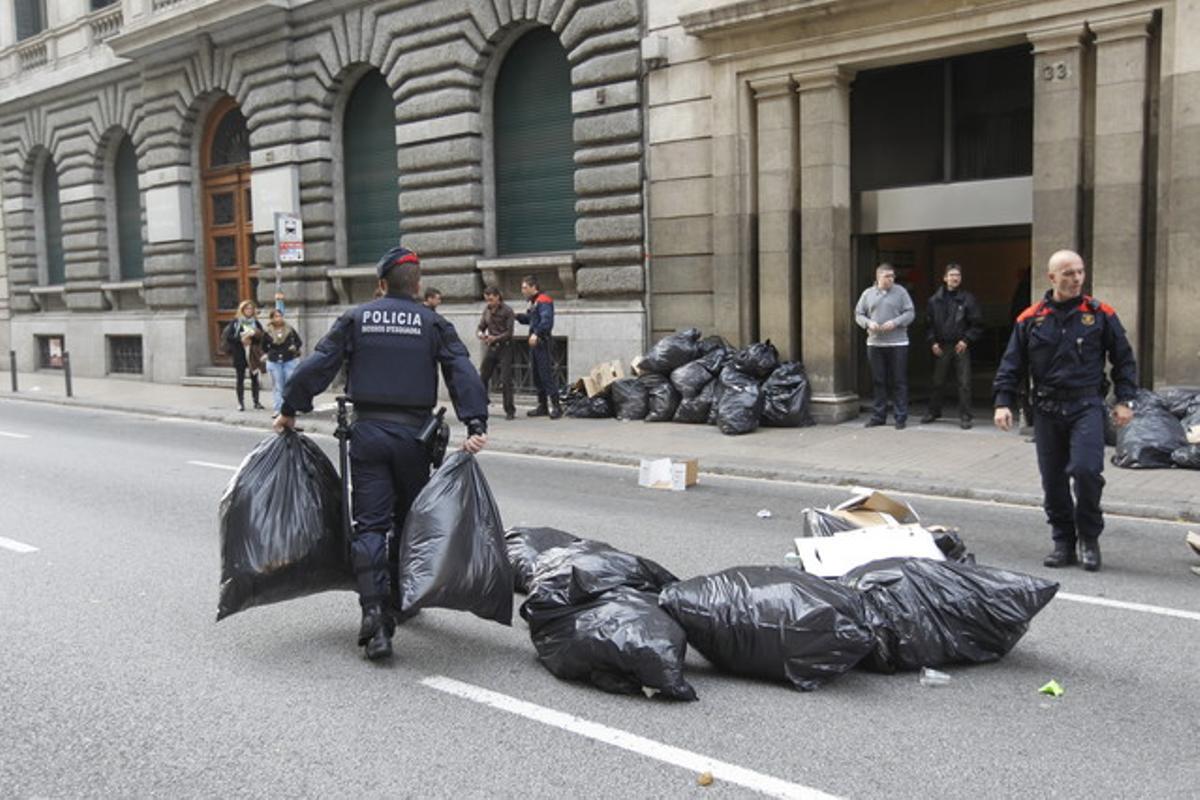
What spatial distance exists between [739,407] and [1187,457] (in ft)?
15.9

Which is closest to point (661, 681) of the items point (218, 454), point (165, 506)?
Answer: point (165, 506)

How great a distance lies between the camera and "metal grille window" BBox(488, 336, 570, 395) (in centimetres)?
1702

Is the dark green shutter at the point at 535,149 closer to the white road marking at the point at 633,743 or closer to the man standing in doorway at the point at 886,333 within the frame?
the man standing in doorway at the point at 886,333

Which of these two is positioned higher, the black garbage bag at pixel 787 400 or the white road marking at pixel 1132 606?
the black garbage bag at pixel 787 400

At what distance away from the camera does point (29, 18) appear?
28203 mm

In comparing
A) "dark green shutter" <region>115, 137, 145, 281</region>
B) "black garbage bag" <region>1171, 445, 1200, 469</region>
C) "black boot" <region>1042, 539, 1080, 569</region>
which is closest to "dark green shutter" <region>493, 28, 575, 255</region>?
"black garbage bag" <region>1171, 445, 1200, 469</region>

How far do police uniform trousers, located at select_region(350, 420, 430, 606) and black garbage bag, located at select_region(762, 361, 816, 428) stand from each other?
340 inches

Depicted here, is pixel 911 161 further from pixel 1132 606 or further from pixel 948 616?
pixel 948 616

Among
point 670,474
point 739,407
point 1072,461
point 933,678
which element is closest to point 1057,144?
point 739,407

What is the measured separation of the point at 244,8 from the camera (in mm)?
19734

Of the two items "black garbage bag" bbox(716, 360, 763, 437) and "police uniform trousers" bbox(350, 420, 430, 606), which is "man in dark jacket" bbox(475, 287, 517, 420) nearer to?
"black garbage bag" bbox(716, 360, 763, 437)

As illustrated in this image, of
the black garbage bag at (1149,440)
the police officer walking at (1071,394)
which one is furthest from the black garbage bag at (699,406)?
the police officer walking at (1071,394)

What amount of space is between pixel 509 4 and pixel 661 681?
46.9 feet

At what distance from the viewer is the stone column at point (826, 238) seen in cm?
1391
